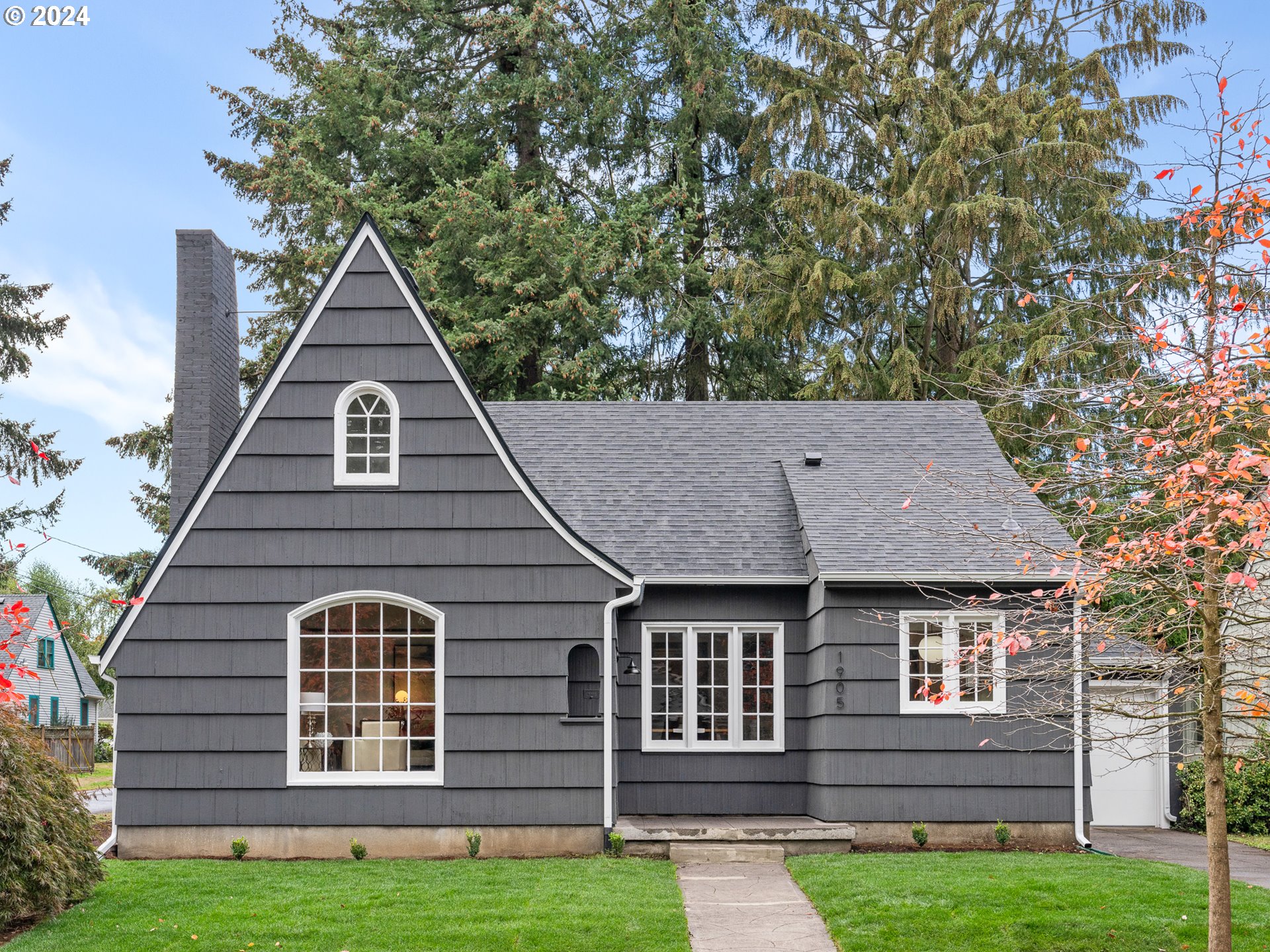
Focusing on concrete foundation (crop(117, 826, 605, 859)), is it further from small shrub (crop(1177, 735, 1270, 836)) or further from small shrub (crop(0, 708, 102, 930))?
small shrub (crop(1177, 735, 1270, 836))

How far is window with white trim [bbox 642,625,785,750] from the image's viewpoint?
1334cm

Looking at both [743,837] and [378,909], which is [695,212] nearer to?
[743,837]

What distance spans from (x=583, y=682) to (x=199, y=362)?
6.58 meters

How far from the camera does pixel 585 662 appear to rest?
1304 cm

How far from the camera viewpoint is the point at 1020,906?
8758mm

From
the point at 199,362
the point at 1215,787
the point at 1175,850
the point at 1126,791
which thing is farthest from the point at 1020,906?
the point at 199,362

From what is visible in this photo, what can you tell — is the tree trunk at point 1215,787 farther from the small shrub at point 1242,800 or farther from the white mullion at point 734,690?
the small shrub at point 1242,800

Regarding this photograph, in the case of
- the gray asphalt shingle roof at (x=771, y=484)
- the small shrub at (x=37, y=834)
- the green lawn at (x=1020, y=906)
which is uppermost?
the gray asphalt shingle roof at (x=771, y=484)

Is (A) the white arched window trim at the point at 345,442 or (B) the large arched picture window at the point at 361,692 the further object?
(A) the white arched window trim at the point at 345,442

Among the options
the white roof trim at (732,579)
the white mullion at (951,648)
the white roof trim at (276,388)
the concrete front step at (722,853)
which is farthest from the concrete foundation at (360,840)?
the white mullion at (951,648)

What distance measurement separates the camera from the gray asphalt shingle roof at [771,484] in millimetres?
12680

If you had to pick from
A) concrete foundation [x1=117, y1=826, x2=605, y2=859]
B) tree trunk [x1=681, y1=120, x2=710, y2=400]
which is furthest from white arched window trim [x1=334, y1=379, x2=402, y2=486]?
tree trunk [x1=681, y1=120, x2=710, y2=400]

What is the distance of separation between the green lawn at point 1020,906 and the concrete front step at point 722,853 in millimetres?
606

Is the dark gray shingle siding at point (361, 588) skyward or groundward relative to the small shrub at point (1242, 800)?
skyward
